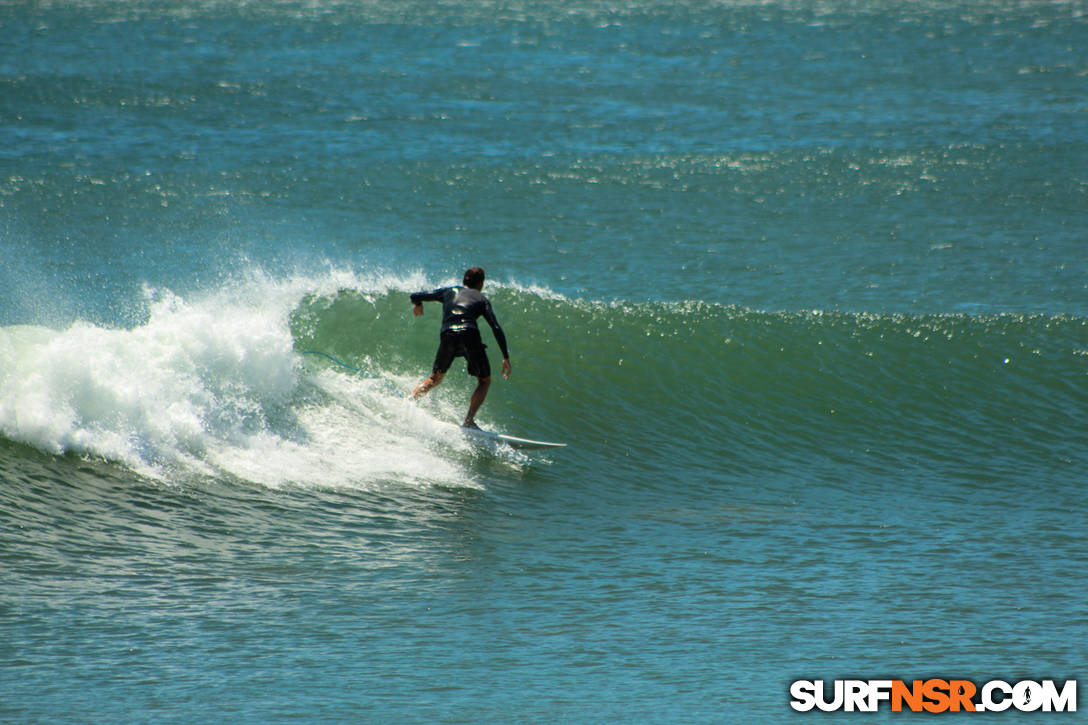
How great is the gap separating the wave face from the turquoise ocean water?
47 mm

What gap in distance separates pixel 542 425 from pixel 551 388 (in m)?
0.88

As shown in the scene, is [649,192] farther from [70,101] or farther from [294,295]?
[70,101]

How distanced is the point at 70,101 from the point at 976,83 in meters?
30.0

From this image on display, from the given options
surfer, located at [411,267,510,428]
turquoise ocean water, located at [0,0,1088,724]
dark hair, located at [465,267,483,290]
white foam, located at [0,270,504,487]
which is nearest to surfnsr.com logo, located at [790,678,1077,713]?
turquoise ocean water, located at [0,0,1088,724]

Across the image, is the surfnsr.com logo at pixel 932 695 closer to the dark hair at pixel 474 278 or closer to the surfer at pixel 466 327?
the surfer at pixel 466 327

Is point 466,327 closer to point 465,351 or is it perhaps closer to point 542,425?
point 465,351

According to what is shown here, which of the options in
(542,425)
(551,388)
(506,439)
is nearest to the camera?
(506,439)

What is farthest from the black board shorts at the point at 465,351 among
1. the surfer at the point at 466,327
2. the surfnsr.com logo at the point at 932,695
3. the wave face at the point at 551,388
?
the surfnsr.com logo at the point at 932,695

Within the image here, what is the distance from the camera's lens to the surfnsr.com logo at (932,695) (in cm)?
576

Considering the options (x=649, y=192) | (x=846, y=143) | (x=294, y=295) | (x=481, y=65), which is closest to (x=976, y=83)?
(x=846, y=143)

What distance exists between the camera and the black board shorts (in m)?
10.2

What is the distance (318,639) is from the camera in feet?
A: 21.0

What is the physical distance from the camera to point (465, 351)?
10.2 meters

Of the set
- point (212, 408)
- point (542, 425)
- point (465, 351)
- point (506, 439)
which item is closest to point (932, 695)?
point (506, 439)
